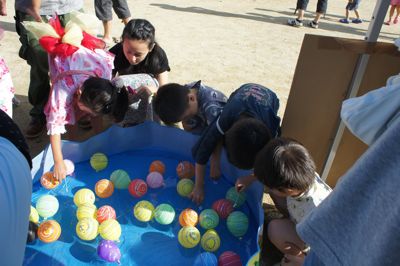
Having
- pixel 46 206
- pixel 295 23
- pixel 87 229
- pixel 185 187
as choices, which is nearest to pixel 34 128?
pixel 46 206

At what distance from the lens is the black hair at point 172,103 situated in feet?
7.97

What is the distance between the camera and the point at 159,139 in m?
3.00

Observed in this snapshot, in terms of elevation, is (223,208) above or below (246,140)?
below

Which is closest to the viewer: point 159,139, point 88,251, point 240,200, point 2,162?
point 2,162

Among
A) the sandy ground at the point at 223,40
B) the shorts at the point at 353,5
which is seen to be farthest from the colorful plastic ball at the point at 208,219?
the shorts at the point at 353,5

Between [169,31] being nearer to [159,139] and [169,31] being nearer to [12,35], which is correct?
[12,35]

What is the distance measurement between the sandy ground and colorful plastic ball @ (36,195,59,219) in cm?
77

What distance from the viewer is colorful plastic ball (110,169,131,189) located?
→ 258 cm

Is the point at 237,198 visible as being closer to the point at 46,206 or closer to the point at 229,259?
the point at 229,259

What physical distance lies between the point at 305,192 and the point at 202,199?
0.84 metres

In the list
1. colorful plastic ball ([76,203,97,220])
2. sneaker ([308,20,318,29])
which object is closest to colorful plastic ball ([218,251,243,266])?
colorful plastic ball ([76,203,97,220])

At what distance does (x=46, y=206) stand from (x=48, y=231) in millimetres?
213

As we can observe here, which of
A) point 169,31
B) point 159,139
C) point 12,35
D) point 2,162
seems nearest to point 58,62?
point 159,139

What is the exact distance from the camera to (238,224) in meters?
2.31
